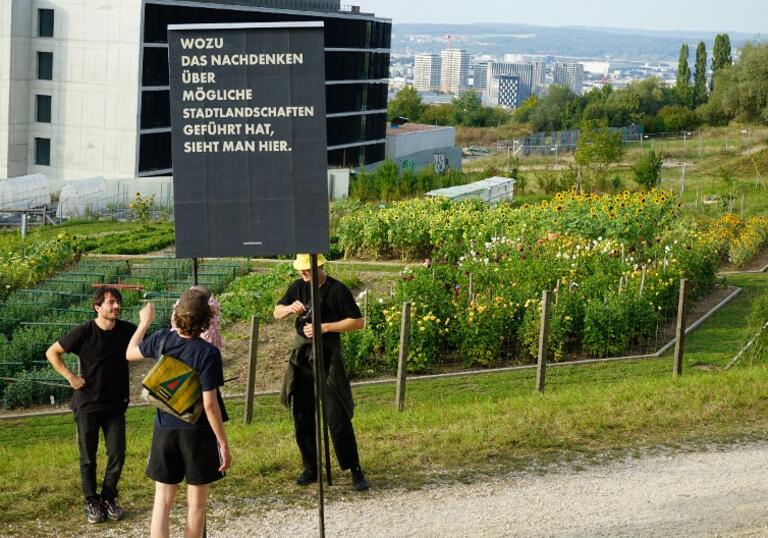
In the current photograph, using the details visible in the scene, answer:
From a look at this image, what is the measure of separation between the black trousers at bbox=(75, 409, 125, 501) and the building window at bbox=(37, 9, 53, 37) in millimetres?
48936

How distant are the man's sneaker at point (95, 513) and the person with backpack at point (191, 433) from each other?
122 centimetres

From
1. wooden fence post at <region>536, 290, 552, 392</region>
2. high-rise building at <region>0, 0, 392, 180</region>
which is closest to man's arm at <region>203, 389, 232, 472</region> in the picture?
wooden fence post at <region>536, 290, 552, 392</region>

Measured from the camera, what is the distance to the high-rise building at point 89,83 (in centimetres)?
5259

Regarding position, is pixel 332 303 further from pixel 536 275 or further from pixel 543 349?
pixel 536 275

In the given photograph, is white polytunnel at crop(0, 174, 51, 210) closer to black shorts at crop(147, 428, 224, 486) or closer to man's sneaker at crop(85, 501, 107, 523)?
man's sneaker at crop(85, 501, 107, 523)

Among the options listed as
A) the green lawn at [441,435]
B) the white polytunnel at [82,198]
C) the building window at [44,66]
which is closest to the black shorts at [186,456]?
the green lawn at [441,435]

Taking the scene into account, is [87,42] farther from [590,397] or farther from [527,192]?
[590,397]

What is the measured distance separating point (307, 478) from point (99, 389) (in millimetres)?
1738

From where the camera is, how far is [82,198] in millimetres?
39500

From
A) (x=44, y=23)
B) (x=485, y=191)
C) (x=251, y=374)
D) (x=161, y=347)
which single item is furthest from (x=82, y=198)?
(x=161, y=347)

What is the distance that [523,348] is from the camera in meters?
16.3

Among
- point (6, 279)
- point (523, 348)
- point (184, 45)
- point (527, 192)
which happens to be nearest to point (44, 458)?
point (184, 45)

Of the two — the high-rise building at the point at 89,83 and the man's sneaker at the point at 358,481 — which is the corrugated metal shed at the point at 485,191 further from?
the man's sneaker at the point at 358,481

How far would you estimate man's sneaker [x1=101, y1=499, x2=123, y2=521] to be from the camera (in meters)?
8.30
